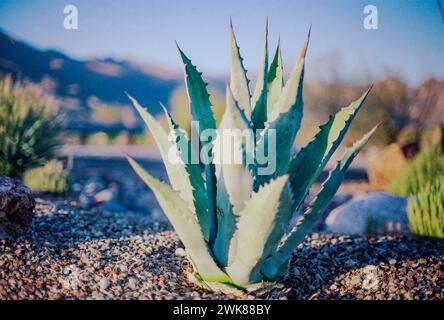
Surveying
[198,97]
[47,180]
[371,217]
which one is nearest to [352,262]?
[198,97]

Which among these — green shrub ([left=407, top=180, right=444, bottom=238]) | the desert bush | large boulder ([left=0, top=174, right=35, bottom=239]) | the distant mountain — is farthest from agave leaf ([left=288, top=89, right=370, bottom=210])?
the distant mountain

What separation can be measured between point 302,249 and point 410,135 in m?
10.3

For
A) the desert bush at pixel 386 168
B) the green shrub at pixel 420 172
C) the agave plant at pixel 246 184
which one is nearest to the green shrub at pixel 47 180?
the agave plant at pixel 246 184

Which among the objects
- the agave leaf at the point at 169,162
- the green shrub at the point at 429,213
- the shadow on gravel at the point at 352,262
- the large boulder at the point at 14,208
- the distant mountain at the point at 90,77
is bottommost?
the shadow on gravel at the point at 352,262

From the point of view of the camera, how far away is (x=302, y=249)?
307 cm

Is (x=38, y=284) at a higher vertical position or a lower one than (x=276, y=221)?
lower

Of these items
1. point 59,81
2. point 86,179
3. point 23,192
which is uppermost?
point 59,81

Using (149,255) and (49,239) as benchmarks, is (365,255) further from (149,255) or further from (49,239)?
(49,239)

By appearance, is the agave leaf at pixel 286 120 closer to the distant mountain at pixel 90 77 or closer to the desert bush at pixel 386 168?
the desert bush at pixel 386 168

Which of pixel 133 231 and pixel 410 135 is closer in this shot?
pixel 133 231

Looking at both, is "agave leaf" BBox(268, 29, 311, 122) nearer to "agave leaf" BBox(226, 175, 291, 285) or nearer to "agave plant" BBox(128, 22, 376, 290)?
"agave plant" BBox(128, 22, 376, 290)

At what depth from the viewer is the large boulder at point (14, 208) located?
285 centimetres
